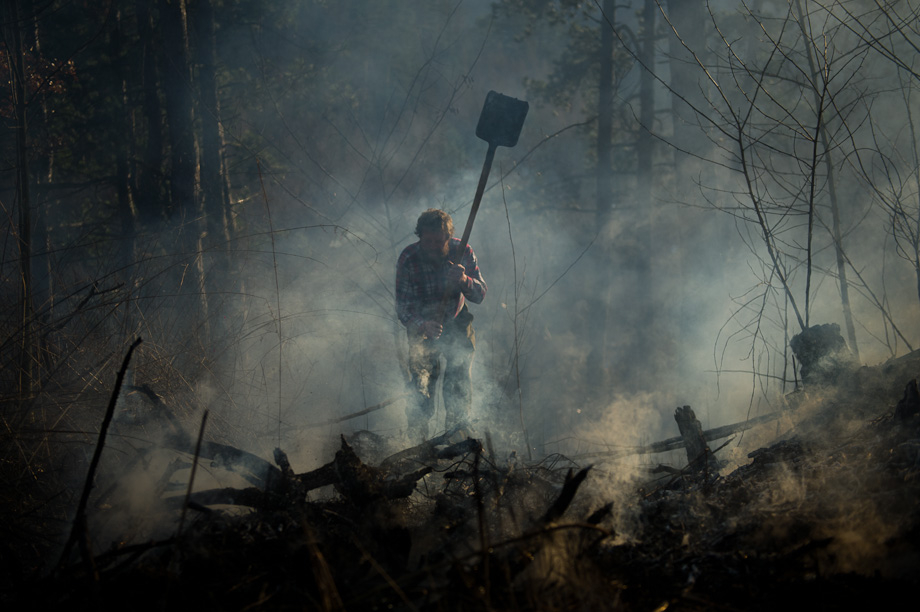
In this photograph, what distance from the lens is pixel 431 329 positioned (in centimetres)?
395

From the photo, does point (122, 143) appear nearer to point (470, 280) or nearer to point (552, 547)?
point (470, 280)

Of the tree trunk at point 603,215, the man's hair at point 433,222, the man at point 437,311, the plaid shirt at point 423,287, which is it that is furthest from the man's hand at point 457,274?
the tree trunk at point 603,215

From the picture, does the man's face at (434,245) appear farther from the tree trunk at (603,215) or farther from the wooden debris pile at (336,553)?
the tree trunk at (603,215)

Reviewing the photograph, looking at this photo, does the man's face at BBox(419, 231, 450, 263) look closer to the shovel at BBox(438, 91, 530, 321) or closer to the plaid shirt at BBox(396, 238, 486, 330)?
the plaid shirt at BBox(396, 238, 486, 330)

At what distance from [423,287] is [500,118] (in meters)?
1.33

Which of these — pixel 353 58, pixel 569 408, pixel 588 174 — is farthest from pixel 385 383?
pixel 588 174

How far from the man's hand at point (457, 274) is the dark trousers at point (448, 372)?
0.31 meters

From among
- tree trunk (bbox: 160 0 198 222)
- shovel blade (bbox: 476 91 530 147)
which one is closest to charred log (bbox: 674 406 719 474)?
shovel blade (bbox: 476 91 530 147)

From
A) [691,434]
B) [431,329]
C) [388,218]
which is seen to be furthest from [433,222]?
[388,218]

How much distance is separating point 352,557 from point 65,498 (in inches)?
68.9

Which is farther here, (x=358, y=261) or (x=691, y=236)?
(x=691, y=236)

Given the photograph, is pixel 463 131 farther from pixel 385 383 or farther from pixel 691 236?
pixel 385 383

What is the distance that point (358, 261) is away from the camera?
7.36 m

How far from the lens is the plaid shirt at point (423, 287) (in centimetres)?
415
